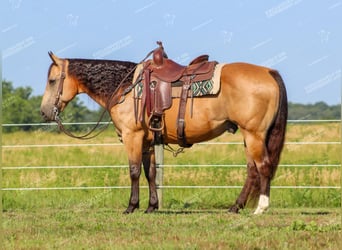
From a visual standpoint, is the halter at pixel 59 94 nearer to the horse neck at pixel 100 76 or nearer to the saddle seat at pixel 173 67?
the horse neck at pixel 100 76

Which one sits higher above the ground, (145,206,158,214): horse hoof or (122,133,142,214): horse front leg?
(122,133,142,214): horse front leg

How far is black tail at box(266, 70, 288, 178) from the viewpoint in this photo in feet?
29.7

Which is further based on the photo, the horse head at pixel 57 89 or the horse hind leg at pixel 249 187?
the horse head at pixel 57 89

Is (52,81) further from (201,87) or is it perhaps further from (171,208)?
(171,208)

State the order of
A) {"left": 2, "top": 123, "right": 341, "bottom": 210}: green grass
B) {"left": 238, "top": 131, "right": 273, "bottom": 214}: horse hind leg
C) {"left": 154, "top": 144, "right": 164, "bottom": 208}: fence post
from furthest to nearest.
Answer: {"left": 2, "top": 123, "right": 341, "bottom": 210}: green grass
{"left": 154, "top": 144, "right": 164, "bottom": 208}: fence post
{"left": 238, "top": 131, "right": 273, "bottom": 214}: horse hind leg

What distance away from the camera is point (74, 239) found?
6.89 metres

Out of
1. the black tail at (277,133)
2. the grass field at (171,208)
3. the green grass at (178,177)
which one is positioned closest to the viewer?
the grass field at (171,208)

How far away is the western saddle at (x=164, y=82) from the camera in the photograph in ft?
30.5

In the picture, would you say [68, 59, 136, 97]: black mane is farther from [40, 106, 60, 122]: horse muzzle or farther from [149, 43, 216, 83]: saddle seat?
[40, 106, 60, 122]: horse muzzle

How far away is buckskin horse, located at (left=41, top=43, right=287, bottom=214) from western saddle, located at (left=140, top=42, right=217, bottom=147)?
0.23 feet

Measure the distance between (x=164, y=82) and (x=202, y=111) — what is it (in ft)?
1.85

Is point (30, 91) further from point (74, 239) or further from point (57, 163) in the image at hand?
point (74, 239)

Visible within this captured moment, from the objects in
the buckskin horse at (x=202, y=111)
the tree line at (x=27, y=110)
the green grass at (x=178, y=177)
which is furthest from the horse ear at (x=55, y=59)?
the tree line at (x=27, y=110)

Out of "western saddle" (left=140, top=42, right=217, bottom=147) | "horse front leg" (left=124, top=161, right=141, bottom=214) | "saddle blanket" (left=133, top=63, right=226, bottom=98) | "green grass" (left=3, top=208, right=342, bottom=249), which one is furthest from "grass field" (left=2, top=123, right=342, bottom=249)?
"saddle blanket" (left=133, top=63, right=226, bottom=98)
